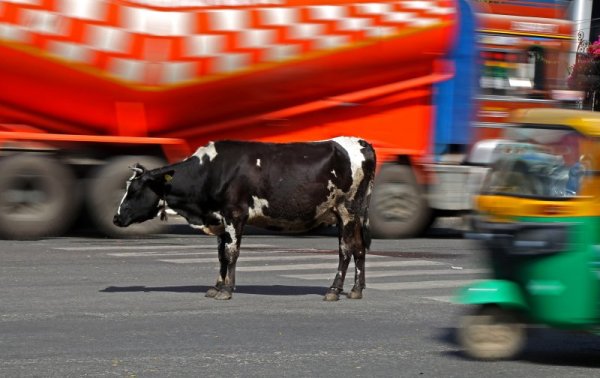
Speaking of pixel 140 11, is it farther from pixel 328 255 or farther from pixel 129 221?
pixel 129 221

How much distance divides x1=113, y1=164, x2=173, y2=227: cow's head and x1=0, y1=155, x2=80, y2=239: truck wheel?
548 centimetres

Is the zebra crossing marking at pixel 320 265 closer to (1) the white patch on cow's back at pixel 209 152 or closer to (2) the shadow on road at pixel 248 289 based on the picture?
(2) the shadow on road at pixel 248 289

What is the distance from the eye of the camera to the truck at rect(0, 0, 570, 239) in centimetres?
1786

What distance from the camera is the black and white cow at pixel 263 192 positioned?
12320 millimetres

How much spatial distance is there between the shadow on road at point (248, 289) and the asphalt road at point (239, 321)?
21 millimetres

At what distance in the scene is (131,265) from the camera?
15.1 meters

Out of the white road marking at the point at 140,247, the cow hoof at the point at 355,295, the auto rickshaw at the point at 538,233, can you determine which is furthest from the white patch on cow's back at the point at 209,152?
the white road marking at the point at 140,247

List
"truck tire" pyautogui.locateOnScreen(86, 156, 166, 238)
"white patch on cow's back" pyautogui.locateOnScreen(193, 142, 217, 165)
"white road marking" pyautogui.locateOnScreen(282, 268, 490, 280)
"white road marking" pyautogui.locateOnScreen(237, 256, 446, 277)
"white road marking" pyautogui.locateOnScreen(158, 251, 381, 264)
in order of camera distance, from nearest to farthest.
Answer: "white patch on cow's back" pyautogui.locateOnScreen(193, 142, 217, 165) < "white road marking" pyautogui.locateOnScreen(282, 268, 490, 280) < "white road marking" pyautogui.locateOnScreen(237, 256, 446, 277) < "white road marking" pyautogui.locateOnScreen(158, 251, 381, 264) < "truck tire" pyautogui.locateOnScreen(86, 156, 166, 238)

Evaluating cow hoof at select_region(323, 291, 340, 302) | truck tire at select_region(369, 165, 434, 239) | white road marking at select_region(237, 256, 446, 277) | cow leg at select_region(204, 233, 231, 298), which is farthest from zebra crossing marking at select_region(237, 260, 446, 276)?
truck tire at select_region(369, 165, 434, 239)

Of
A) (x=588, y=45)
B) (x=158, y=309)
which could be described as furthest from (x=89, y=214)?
(x=588, y=45)

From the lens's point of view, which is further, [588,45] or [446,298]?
[588,45]

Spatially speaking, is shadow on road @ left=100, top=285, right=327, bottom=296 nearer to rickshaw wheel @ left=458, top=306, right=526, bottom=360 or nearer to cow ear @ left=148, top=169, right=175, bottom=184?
cow ear @ left=148, top=169, right=175, bottom=184

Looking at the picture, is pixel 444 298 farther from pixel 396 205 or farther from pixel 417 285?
pixel 396 205

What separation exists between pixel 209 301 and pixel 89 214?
6807 millimetres
